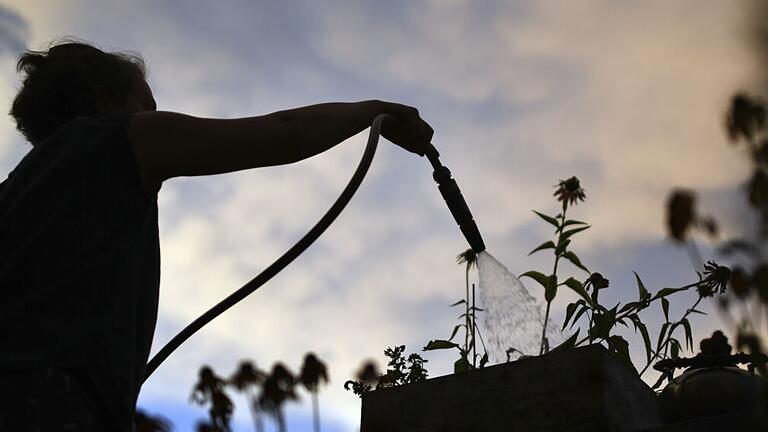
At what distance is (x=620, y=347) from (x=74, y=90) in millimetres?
2183

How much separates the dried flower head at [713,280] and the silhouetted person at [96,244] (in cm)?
205

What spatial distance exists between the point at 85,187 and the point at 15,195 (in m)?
0.19

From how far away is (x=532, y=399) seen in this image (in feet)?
8.18

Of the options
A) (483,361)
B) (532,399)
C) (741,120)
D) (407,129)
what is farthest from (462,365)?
(741,120)

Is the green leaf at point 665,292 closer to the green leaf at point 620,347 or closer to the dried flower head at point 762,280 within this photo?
the green leaf at point 620,347

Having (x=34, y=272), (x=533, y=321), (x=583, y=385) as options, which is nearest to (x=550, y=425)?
(x=583, y=385)

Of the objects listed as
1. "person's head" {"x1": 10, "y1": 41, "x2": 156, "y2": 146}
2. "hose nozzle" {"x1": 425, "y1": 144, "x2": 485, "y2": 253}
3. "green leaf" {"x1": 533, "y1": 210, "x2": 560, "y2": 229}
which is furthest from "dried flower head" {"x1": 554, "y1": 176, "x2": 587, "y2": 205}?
"person's head" {"x1": 10, "y1": 41, "x2": 156, "y2": 146}

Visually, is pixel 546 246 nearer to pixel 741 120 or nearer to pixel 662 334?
pixel 662 334

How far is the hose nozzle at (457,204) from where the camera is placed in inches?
98.3

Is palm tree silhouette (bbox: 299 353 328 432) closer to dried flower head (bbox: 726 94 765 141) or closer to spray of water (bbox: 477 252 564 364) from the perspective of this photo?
spray of water (bbox: 477 252 564 364)

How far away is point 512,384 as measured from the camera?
8.38ft

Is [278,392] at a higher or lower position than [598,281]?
lower

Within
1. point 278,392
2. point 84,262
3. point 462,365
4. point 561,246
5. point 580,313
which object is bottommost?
point 84,262

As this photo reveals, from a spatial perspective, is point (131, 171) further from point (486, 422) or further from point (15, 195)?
point (486, 422)
